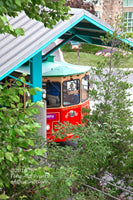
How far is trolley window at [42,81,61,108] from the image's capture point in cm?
1168

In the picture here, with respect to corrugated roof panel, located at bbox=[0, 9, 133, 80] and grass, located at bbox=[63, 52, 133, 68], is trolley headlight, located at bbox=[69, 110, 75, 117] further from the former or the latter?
grass, located at bbox=[63, 52, 133, 68]

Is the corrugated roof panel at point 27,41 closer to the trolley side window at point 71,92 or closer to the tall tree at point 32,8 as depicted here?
Result: the tall tree at point 32,8

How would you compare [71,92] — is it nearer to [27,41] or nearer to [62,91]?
[62,91]

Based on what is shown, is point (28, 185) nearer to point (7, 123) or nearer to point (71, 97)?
point (7, 123)

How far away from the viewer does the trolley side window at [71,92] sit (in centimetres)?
1193

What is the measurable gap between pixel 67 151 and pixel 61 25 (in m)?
3.45

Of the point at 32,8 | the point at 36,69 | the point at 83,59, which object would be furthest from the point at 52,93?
the point at 83,59

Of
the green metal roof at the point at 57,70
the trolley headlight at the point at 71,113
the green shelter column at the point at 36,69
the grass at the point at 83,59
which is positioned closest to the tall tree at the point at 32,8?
the green shelter column at the point at 36,69

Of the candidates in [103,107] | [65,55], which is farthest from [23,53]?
[65,55]

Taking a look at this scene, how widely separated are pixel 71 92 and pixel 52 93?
0.78m

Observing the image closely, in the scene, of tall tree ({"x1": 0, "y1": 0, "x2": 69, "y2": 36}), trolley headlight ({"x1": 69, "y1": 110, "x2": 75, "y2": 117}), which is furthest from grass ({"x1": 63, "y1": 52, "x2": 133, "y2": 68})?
tall tree ({"x1": 0, "y1": 0, "x2": 69, "y2": 36})

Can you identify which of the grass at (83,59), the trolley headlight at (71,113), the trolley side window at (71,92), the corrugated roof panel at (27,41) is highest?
the corrugated roof panel at (27,41)

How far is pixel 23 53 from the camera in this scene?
308 inches

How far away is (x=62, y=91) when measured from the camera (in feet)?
38.8
